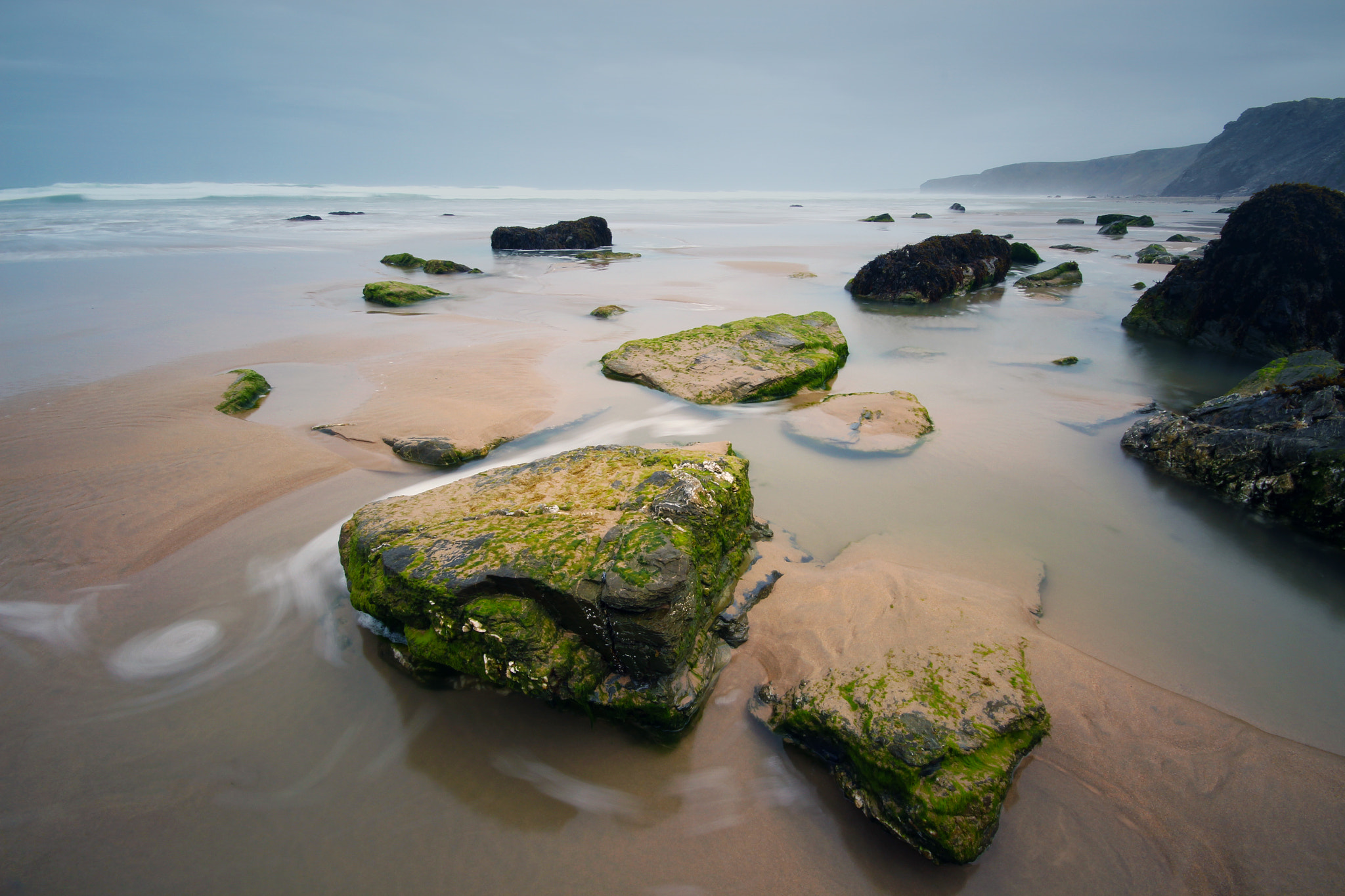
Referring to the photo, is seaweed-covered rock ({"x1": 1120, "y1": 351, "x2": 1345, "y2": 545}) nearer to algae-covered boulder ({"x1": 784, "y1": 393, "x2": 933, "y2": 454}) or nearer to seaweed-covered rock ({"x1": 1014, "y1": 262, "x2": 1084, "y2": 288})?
algae-covered boulder ({"x1": 784, "y1": 393, "x2": 933, "y2": 454})

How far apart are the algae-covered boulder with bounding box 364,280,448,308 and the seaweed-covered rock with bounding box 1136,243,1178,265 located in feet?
66.0

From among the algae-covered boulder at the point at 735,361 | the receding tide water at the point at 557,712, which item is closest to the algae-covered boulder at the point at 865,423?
the receding tide water at the point at 557,712

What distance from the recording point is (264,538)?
3.88 meters

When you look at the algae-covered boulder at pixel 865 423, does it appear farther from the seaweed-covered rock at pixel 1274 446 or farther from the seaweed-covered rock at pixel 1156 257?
the seaweed-covered rock at pixel 1156 257

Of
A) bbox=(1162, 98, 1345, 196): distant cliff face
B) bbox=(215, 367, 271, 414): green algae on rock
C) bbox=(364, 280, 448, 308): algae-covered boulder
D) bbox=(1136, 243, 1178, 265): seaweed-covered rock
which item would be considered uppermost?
bbox=(1162, 98, 1345, 196): distant cliff face

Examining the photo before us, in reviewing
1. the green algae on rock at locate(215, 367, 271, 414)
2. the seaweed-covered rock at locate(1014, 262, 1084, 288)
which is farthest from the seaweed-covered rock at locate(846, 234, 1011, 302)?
the green algae on rock at locate(215, 367, 271, 414)

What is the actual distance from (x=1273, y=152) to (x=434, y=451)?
111545 mm

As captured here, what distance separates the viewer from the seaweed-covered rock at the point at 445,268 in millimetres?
15180

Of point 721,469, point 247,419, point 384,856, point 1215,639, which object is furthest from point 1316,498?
point 247,419

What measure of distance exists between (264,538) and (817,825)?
13.0 feet

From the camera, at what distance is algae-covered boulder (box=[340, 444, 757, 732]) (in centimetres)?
252

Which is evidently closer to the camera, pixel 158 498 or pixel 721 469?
pixel 721 469

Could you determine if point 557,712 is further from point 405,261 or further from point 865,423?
point 405,261

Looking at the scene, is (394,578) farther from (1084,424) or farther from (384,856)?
(1084,424)
